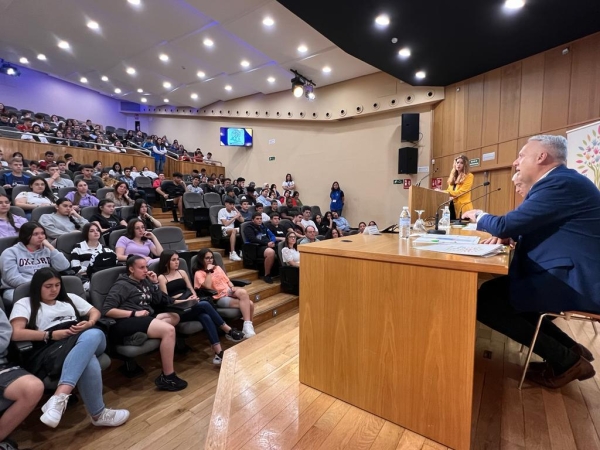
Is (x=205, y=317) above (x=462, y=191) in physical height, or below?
below

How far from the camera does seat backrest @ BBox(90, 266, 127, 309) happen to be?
2393mm

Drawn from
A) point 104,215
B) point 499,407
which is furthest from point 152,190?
point 499,407

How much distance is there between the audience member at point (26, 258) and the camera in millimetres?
2328

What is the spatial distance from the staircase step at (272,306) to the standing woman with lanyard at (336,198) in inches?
159

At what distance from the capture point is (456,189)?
2.63m

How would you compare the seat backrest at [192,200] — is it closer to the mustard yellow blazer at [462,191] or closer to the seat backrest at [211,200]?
the seat backrest at [211,200]

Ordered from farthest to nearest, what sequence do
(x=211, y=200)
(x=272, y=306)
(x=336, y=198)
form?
(x=336, y=198)
(x=211, y=200)
(x=272, y=306)

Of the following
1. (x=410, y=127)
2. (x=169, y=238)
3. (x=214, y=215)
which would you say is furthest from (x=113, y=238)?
(x=410, y=127)

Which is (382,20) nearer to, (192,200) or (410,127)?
(410,127)

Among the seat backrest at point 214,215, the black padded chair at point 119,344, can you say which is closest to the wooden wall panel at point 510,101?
the seat backrest at point 214,215

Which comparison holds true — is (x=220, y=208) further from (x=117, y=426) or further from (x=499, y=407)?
(x=499, y=407)

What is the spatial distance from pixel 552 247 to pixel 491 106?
5254 millimetres

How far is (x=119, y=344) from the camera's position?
2258 mm

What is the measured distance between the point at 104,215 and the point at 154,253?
0.96m
